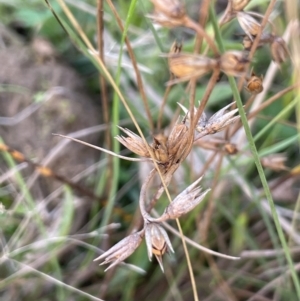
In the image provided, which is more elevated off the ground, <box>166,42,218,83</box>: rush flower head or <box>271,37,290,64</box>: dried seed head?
<box>166,42,218,83</box>: rush flower head

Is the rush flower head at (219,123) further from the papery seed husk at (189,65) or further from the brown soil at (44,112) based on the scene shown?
the brown soil at (44,112)

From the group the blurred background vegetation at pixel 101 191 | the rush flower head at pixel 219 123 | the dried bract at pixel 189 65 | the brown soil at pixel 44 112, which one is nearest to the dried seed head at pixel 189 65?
the dried bract at pixel 189 65

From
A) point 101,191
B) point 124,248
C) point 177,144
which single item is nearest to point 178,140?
point 177,144

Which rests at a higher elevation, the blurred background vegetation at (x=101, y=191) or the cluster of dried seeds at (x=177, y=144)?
the cluster of dried seeds at (x=177, y=144)

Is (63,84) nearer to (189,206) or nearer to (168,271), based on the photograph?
(168,271)

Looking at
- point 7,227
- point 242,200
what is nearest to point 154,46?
point 242,200

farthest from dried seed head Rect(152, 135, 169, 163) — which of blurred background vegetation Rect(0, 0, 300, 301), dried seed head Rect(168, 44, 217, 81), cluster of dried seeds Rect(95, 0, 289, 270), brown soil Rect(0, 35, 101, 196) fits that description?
brown soil Rect(0, 35, 101, 196)

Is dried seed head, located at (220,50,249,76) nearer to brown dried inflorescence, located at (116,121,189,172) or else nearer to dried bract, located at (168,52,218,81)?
dried bract, located at (168,52,218,81)

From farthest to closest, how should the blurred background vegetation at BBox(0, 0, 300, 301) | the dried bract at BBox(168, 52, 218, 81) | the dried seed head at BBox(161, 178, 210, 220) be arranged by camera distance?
the blurred background vegetation at BBox(0, 0, 300, 301), the dried seed head at BBox(161, 178, 210, 220), the dried bract at BBox(168, 52, 218, 81)
